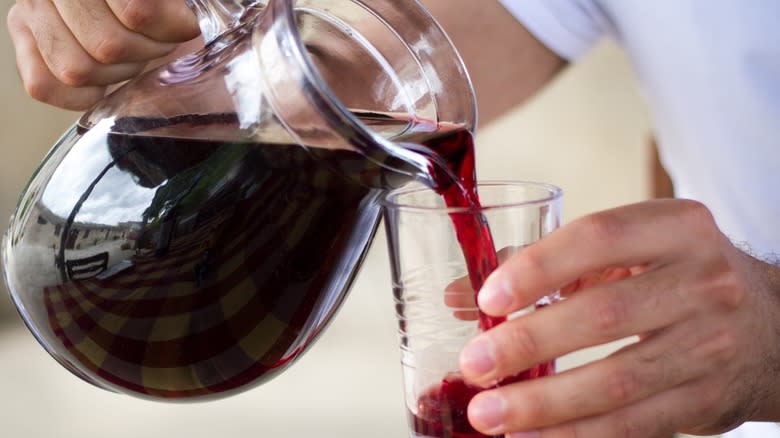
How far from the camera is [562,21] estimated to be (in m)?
1.09

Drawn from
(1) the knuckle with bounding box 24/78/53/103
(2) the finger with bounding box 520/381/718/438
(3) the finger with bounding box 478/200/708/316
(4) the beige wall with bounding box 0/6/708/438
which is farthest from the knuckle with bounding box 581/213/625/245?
(4) the beige wall with bounding box 0/6/708/438

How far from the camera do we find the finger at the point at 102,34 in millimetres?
749

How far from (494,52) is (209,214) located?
0.58 m

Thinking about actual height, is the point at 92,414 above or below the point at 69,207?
below

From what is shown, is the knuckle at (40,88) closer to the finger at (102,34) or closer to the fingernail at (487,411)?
the finger at (102,34)

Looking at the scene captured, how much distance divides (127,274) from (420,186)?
174mm

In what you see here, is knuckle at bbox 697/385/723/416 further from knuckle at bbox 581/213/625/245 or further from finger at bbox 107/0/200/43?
finger at bbox 107/0/200/43

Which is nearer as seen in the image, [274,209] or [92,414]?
[274,209]

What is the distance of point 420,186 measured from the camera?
0.61m

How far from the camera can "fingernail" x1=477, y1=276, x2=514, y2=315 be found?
54 cm

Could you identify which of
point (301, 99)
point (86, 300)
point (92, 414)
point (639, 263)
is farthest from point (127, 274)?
point (92, 414)

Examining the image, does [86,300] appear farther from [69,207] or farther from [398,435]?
[398,435]

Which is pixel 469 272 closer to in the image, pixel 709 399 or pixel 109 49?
pixel 709 399

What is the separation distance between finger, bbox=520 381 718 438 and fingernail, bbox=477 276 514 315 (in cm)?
7
